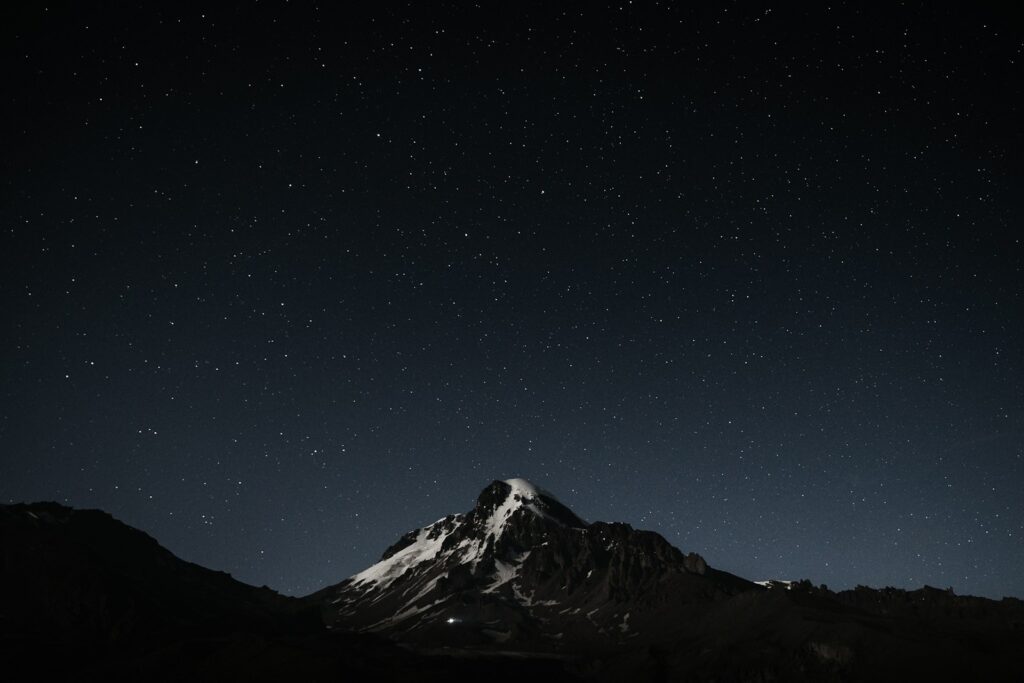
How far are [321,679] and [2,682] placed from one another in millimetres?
84628

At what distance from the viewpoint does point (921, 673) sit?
19575 centimetres

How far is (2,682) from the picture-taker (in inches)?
7810

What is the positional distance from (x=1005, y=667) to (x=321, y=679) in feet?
563

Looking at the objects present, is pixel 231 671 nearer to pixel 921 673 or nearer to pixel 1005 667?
pixel 921 673

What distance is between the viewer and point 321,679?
634ft

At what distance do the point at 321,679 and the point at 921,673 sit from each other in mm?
153692

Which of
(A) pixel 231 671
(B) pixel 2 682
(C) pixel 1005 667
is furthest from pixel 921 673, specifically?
(B) pixel 2 682

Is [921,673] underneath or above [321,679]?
above

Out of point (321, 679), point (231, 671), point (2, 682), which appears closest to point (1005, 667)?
point (321, 679)

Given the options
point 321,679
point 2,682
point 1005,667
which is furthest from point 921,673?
point 2,682

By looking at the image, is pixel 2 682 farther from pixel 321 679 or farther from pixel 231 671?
pixel 321 679

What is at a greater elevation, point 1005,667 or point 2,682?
point 1005,667

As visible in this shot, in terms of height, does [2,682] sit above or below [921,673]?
below

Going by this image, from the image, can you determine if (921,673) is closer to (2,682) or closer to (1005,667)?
(1005,667)
